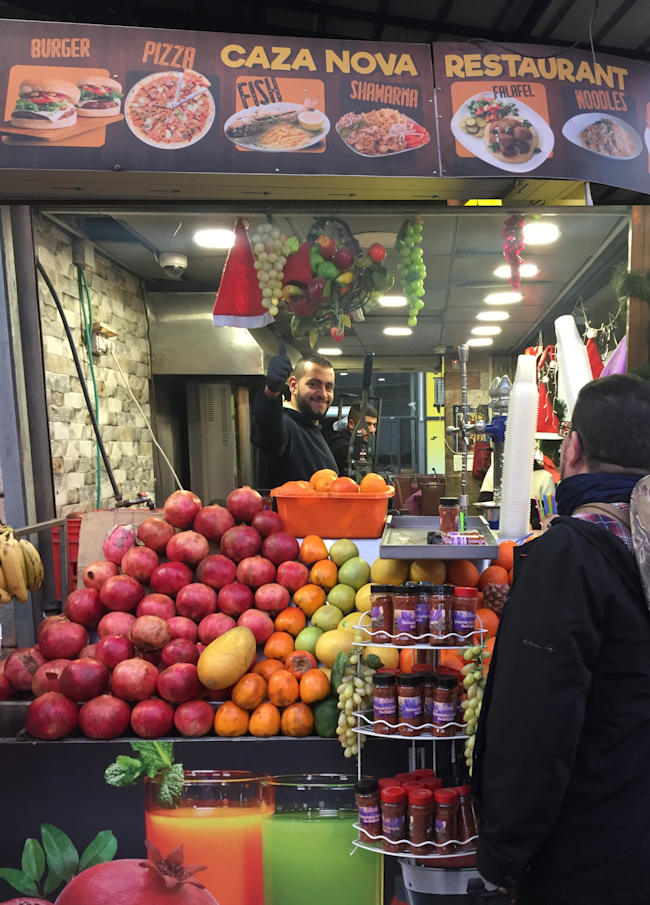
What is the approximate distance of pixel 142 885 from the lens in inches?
64.2

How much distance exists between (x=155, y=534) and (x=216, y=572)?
0.33 meters

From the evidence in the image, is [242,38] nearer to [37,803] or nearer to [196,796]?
[196,796]

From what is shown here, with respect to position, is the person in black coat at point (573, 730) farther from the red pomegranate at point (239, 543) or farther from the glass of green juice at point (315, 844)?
the red pomegranate at point (239, 543)

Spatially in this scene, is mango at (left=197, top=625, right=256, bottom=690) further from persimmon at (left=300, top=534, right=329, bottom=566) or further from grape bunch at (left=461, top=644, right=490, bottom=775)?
grape bunch at (left=461, top=644, right=490, bottom=775)

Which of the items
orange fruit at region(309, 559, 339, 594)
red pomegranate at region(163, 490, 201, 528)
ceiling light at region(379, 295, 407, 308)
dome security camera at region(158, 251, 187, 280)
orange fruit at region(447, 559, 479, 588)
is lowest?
orange fruit at region(309, 559, 339, 594)

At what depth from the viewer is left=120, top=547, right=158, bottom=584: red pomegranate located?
91.8 inches

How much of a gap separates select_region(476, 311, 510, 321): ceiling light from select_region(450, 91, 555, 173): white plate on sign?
83 centimetres

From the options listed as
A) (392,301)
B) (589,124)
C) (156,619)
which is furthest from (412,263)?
(156,619)

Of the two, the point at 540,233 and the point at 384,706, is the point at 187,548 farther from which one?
the point at 540,233

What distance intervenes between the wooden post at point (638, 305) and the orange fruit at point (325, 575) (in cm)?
189

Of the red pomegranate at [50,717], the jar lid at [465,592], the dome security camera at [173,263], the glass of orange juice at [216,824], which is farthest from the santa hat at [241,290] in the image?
the glass of orange juice at [216,824]

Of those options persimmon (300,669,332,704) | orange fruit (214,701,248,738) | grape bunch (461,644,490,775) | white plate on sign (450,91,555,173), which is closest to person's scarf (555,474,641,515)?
grape bunch (461,644,490,775)

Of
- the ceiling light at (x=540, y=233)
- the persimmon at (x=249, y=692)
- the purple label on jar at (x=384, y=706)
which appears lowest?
the persimmon at (x=249, y=692)

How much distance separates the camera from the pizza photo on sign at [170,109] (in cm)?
255
